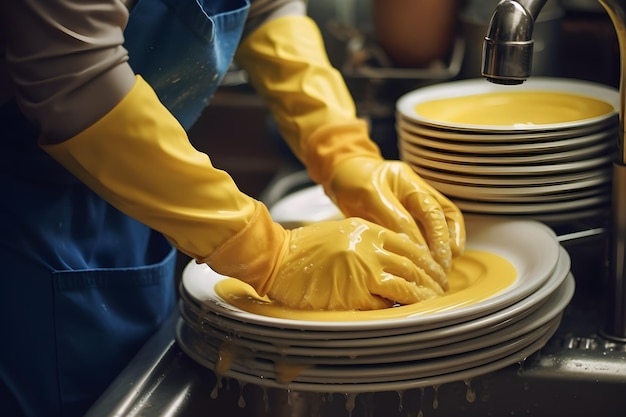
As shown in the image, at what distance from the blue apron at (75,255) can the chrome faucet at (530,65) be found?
29 centimetres

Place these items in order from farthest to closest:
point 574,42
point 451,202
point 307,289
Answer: point 574,42 → point 451,202 → point 307,289

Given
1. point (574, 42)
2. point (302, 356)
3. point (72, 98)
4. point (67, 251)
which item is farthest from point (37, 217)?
point (574, 42)

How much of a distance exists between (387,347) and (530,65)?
0.90ft

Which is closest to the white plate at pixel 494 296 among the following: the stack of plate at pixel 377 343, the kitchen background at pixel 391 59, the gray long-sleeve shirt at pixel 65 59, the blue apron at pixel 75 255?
the stack of plate at pixel 377 343

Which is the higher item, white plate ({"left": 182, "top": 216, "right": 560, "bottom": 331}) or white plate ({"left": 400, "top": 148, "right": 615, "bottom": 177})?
white plate ({"left": 400, "top": 148, "right": 615, "bottom": 177})

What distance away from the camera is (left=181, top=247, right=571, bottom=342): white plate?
2.57 ft

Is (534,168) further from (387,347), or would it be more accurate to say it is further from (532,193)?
(387,347)

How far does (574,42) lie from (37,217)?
0.91 meters

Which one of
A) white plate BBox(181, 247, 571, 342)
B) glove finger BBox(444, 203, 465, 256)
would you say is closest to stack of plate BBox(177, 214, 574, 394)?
white plate BBox(181, 247, 571, 342)

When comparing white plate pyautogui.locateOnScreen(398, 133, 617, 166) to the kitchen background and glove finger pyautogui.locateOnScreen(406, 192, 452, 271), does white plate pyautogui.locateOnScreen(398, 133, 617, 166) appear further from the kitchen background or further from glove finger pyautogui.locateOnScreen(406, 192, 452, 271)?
the kitchen background

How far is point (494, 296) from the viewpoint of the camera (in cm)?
85

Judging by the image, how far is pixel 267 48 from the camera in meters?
1.16

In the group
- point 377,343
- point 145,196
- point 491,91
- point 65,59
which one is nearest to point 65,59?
point 65,59

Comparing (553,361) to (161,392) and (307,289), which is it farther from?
(161,392)
